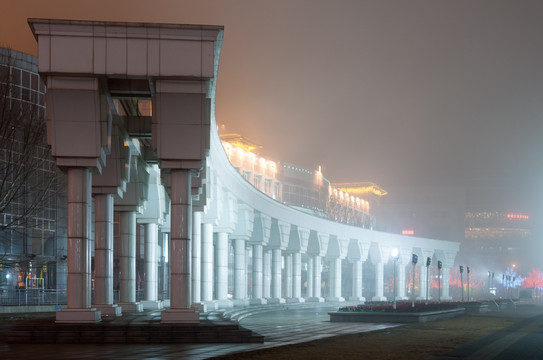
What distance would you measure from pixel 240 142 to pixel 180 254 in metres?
100

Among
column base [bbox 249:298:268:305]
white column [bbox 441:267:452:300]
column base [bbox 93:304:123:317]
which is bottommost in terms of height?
white column [bbox 441:267:452:300]

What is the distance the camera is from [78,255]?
1163 inches

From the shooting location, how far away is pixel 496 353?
2705 centimetres

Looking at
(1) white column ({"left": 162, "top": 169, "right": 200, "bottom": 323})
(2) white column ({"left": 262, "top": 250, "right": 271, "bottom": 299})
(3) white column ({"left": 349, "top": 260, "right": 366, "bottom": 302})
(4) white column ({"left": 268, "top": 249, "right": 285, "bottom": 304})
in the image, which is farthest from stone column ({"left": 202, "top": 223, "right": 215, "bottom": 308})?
(3) white column ({"left": 349, "top": 260, "right": 366, "bottom": 302})

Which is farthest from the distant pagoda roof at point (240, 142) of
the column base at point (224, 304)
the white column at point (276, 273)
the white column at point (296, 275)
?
the column base at point (224, 304)

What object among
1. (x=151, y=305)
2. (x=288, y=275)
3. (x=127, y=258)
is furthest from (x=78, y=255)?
(x=288, y=275)

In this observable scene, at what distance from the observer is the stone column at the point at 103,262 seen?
34.9 m

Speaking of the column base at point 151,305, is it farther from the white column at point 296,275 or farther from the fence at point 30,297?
the white column at point 296,275

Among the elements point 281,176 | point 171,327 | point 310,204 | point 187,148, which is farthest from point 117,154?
point 310,204

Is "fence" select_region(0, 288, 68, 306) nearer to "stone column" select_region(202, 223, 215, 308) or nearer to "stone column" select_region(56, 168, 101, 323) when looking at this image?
"stone column" select_region(202, 223, 215, 308)

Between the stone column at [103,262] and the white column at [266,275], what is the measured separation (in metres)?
44.9

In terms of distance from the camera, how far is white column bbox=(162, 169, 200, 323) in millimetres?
29859

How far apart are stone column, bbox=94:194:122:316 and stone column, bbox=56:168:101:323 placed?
490cm

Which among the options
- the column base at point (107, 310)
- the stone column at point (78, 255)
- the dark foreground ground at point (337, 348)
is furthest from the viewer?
the column base at point (107, 310)
